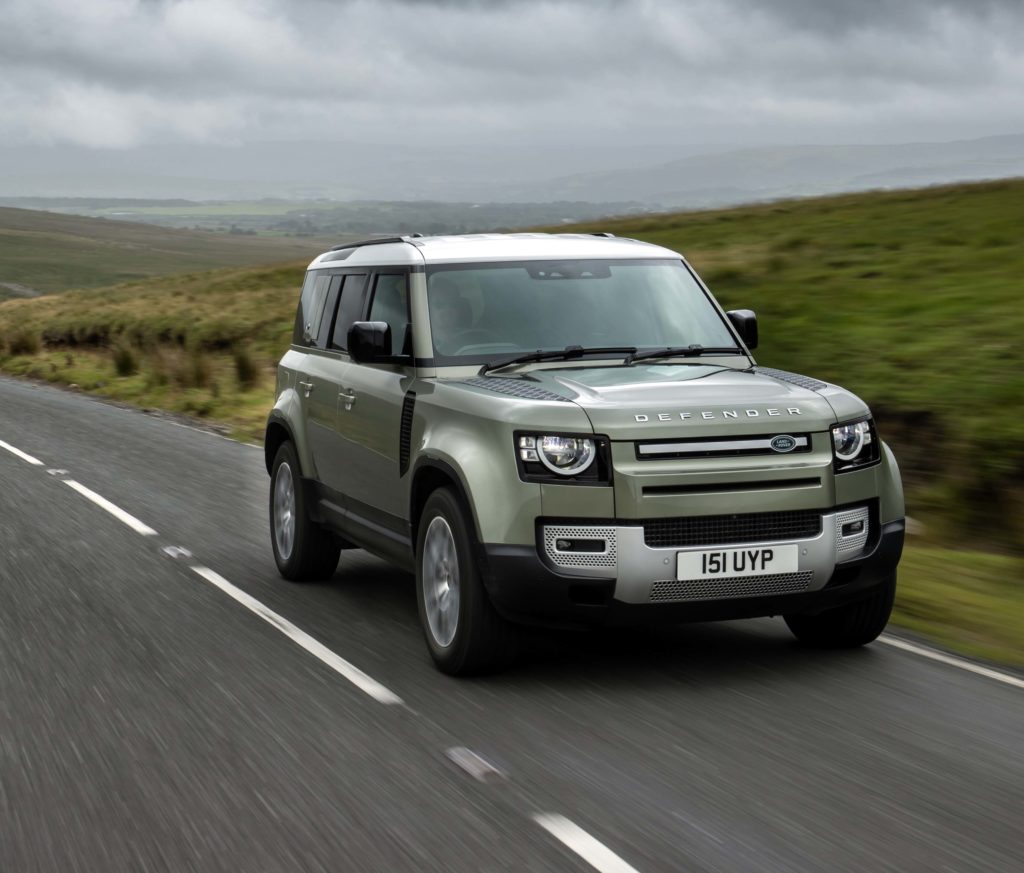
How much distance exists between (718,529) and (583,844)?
195cm

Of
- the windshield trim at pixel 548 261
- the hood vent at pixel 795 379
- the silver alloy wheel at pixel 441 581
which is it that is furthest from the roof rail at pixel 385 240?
the hood vent at pixel 795 379

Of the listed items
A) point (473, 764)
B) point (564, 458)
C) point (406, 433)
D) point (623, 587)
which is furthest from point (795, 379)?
point (473, 764)

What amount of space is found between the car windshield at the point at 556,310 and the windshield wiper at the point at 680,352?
0.21ft

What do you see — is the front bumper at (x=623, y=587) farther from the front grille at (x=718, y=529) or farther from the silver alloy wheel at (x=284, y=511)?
the silver alloy wheel at (x=284, y=511)

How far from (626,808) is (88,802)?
5.73 feet

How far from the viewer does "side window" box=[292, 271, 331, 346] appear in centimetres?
887

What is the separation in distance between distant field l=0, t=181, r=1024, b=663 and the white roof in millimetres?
2478

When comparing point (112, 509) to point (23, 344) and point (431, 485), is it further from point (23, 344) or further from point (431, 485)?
point (23, 344)

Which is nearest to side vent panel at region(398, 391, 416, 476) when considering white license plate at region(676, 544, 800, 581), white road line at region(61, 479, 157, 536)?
white license plate at region(676, 544, 800, 581)

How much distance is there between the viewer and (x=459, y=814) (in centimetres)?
459

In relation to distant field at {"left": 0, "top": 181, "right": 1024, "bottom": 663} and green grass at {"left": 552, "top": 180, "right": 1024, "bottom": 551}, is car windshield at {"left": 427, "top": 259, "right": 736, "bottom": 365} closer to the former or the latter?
distant field at {"left": 0, "top": 181, "right": 1024, "bottom": 663}

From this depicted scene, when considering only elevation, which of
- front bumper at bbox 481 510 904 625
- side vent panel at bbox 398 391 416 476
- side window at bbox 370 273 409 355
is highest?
side window at bbox 370 273 409 355

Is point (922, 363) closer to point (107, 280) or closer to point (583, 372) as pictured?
point (583, 372)

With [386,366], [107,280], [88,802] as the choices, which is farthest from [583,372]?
Result: [107,280]
